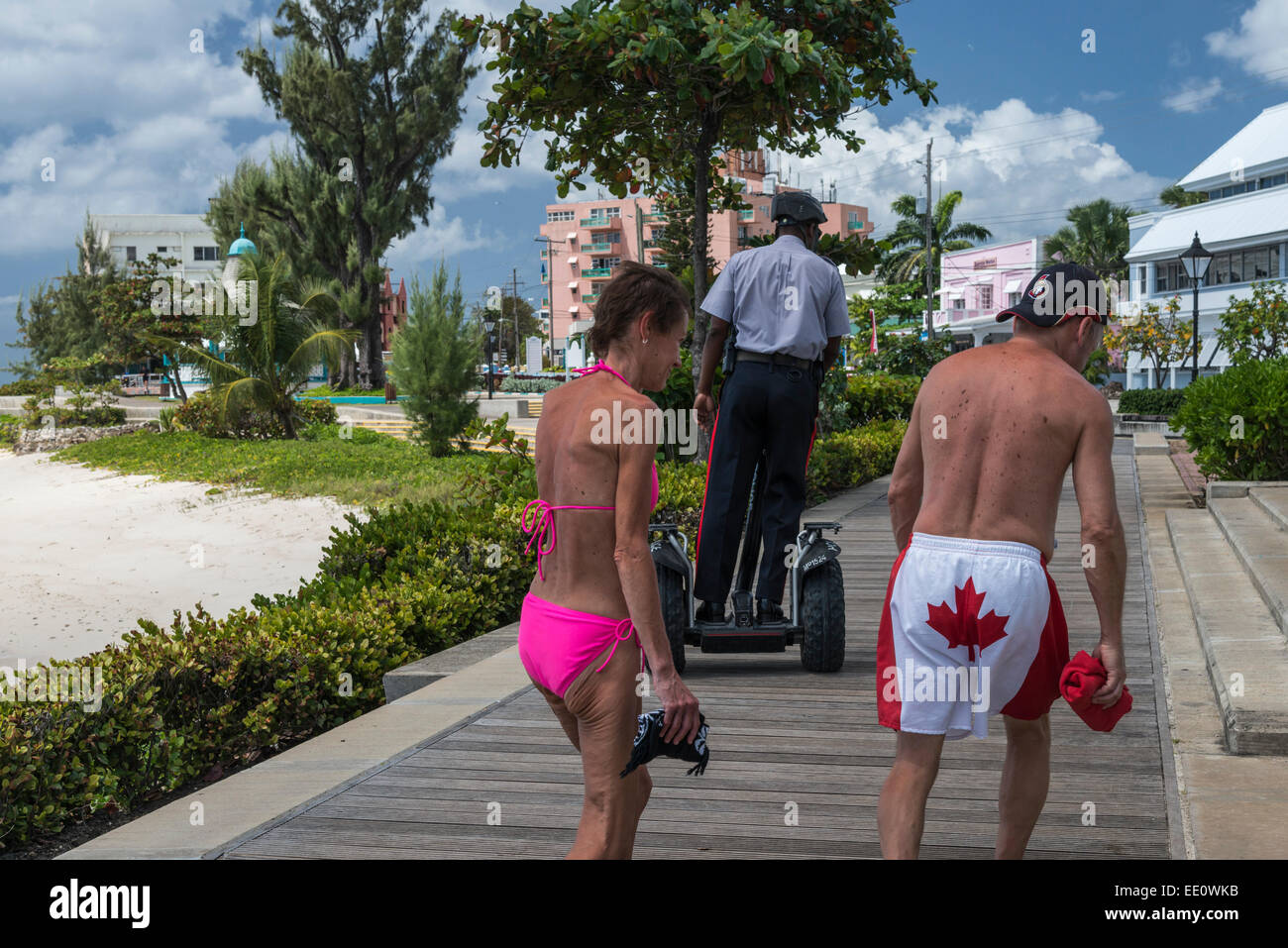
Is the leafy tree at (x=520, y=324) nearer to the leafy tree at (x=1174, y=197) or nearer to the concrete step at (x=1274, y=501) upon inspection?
the leafy tree at (x=1174, y=197)

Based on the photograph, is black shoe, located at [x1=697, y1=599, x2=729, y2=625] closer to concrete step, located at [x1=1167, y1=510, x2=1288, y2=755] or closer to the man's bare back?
concrete step, located at [x1=1167, y1=510, x2=1288, y2=755]

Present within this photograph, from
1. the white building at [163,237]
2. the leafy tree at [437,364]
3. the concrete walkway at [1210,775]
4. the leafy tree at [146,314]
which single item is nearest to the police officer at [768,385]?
the concrete walkway at [1210,775]

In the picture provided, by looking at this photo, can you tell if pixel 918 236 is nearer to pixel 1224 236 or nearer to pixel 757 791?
pixel 1224 236

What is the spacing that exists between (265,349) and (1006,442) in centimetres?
2396

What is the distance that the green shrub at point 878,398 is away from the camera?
1764cm

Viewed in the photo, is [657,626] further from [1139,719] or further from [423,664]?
[423,664]

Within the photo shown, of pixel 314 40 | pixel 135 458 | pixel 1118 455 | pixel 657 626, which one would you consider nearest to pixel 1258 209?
pixel 1118 455

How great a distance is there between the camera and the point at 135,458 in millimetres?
23109

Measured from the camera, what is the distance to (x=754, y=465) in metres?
4.90

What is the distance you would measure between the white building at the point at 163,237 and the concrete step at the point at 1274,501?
3467 inches

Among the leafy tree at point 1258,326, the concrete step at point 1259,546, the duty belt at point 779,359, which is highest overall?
the leafy tree at point 1258,326

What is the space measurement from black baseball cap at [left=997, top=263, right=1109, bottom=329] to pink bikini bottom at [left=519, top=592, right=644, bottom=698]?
1.12 metres

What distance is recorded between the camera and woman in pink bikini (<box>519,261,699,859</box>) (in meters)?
2.34
